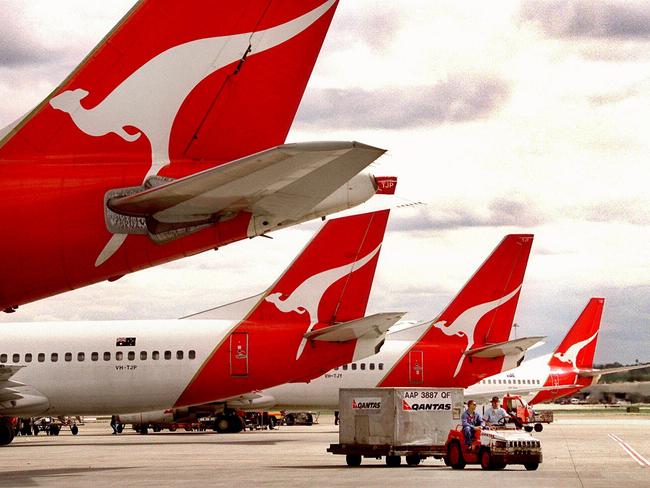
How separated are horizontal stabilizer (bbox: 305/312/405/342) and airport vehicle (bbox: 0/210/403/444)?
34mm

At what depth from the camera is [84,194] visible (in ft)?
51.1

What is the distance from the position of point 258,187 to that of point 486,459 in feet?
46.6

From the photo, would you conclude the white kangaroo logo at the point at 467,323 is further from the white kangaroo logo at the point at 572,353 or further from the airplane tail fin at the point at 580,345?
the white kangaroo logo at the point at 572,353

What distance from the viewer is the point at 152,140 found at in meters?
16.4

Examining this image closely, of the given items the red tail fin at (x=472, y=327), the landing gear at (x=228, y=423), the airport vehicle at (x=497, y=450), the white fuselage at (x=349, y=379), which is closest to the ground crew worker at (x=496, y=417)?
the airport vehicle at (x=497, y=450)

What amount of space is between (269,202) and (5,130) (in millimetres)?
4331

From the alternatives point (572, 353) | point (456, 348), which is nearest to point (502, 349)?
point (456, 348)

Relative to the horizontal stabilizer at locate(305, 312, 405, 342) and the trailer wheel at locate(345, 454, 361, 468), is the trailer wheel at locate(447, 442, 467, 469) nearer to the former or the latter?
the trailer wheel at locate(345, 454, 361, 468)

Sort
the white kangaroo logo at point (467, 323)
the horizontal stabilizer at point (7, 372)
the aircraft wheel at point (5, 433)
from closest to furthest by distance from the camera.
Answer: the horizontal stabilizer at point (7, 372), the aircraft wheel at point (5, 433), the white kangaroo logo at point (467, 323)

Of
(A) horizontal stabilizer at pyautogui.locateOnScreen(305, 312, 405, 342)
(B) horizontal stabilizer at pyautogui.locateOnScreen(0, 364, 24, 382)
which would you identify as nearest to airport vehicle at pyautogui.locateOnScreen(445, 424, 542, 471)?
(A) horizontal stabilizer at pyautogui.locateOnScreen(305, 312, 405, 342)

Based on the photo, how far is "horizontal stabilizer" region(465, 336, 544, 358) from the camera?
4428 centimetres

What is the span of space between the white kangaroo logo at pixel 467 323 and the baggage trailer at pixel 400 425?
16099 mm

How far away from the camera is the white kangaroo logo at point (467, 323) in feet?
151

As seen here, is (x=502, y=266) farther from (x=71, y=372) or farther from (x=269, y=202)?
(x=269, y=202)
